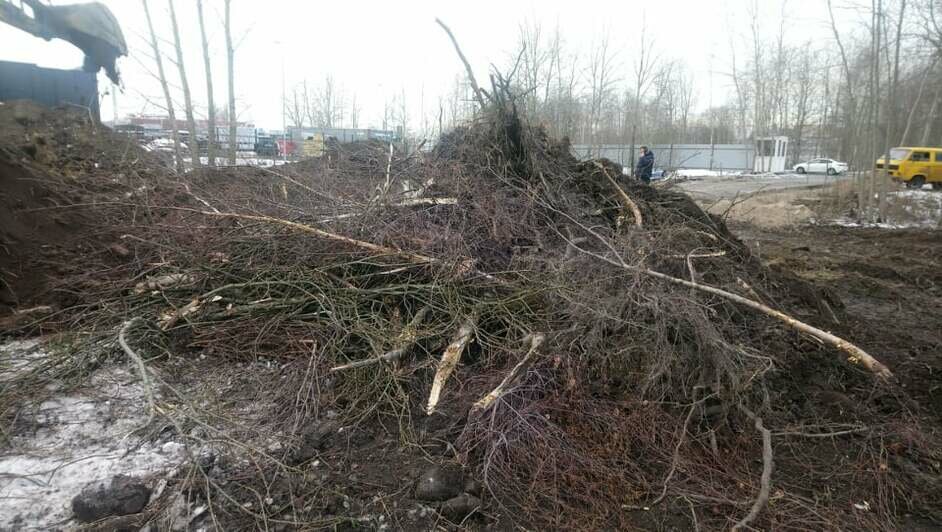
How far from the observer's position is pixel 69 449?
3.11 metres

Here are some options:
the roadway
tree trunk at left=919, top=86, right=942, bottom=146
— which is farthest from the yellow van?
tree trunk at left=919, top=86, right=942, bottom=146

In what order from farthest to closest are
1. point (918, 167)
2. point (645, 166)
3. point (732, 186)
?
point (732, 186) < point (918, 167) < point (645, 166)

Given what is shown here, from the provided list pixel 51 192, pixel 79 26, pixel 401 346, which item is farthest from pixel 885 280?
pixel 79 26

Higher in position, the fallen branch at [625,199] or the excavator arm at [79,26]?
the excavator arm at [79,26]

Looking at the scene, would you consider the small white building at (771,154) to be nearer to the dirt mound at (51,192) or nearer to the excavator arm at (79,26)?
the excavator arm at (79,26)

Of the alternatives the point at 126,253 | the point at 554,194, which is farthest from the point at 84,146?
the point at 554,194

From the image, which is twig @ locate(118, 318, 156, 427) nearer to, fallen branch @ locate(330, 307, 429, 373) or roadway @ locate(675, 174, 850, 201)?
fallen branch @ locate(330, 307, 429, 373)

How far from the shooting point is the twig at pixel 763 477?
263cm

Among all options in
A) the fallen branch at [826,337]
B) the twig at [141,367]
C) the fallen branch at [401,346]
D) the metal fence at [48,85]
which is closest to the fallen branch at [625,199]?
the fallen branch at [826,337]

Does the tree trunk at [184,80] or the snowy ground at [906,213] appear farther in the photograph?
the snowy ground at [906,213]

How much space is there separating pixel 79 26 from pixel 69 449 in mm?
11084

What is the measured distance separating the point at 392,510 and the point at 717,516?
5.91 feet

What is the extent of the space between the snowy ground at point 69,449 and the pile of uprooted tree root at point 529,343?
0.26 metres

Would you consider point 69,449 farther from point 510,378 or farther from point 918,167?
point 918,167
